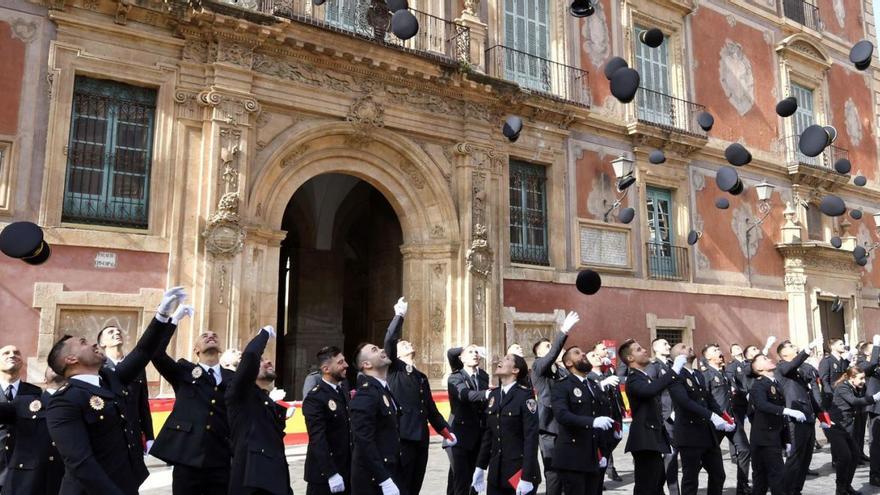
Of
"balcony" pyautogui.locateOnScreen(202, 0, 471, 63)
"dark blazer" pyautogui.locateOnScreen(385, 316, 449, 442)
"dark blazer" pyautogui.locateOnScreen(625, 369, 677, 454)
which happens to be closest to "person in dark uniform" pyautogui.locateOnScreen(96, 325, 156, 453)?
"dark blazer" pyautogui.locateOnScreen(385, 316, 449, 442)

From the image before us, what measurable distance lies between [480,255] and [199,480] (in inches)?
366

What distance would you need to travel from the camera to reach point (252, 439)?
16.4 ft

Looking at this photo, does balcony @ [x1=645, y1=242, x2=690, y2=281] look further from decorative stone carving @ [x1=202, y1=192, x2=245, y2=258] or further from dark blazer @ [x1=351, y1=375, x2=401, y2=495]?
dark blazer @ [x1=351, y1=375, x2=401, y2=495]

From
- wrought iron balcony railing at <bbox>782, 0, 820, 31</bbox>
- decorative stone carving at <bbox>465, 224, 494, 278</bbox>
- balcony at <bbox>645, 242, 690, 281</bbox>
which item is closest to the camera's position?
decorative stone carving at <bbox>465, 224, 494, 278</bbox>

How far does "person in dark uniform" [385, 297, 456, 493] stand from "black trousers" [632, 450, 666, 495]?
5.73 ft

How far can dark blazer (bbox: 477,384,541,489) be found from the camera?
6.18m

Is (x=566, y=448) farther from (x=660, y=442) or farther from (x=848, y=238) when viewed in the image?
(x=848, y=238)

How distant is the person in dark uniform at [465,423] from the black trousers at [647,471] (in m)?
1.56

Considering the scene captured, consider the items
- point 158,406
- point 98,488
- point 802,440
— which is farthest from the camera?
point 158,406

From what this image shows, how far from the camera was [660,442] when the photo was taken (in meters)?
6.68

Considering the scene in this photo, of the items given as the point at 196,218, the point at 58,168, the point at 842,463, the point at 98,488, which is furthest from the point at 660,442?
the point at 58,168

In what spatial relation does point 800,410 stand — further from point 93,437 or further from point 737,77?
point 737,77

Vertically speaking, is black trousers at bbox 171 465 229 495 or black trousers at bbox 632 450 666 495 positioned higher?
black trousers at bbox 171 465 229 495

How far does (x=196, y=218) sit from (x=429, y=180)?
4.59 metres
